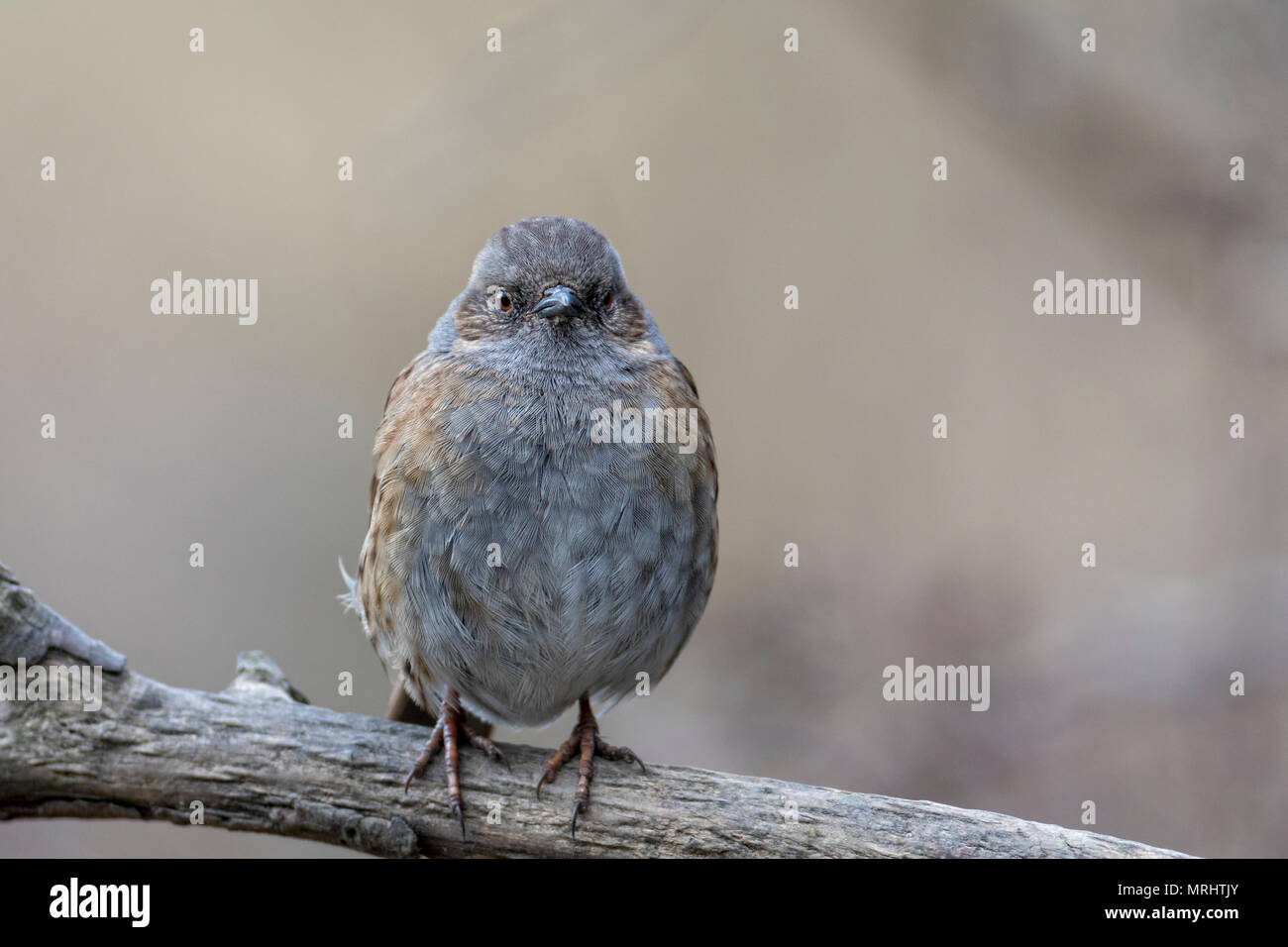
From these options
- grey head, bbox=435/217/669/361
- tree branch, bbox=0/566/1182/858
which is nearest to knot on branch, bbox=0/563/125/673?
tree branch, bbox=0/566/1182/858

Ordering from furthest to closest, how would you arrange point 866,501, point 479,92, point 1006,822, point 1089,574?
point 866,501 < point 1089,574 < point 479,92 < point 1006,822

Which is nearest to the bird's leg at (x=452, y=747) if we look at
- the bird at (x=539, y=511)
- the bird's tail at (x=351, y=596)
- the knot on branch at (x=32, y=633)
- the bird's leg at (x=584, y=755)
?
the bird at (x=539, y=511)

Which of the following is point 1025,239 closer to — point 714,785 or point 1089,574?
point 1089,574

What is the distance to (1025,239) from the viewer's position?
6.36 meters

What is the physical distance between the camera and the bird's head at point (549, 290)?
444 centimetres

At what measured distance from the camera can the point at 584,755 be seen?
13.4 feet

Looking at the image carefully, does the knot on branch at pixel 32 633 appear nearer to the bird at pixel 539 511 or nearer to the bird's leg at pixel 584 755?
→ the bird at pixel 539 511

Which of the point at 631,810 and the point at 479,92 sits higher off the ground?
the point at 479,92

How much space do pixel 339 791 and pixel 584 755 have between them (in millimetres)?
857

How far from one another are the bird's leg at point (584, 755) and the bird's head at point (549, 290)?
147cm

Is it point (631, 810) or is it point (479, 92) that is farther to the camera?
point (479, 92)

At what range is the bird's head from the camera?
4.44 m
